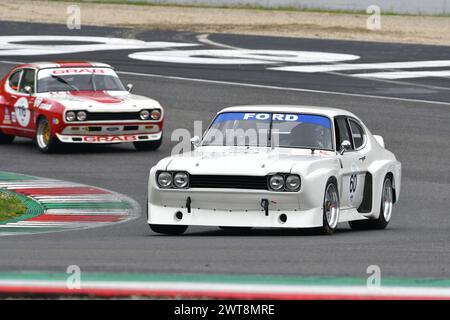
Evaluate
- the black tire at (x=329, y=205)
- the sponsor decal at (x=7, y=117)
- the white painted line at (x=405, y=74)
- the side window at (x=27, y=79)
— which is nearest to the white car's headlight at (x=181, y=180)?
the black tire at (x=329, y=205)

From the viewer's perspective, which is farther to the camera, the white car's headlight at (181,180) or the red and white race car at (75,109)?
the red and white race car at (75,109)

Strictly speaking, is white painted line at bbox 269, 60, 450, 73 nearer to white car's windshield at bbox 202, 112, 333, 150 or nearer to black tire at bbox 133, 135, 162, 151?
black tire at bbox 133, 135, 162, 151

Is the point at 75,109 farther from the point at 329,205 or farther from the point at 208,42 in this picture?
the point at 208,42

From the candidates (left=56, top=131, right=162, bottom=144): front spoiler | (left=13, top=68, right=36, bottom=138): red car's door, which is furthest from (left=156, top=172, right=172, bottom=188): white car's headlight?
(left=13, top=68, right=36, bottom=138): red car's door

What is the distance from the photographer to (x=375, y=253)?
10.5m

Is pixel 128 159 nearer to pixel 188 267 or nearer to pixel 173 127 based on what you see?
pixel 173 127

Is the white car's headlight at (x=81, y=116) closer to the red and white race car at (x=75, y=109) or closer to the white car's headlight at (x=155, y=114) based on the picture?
the red and white race car at (x=75, y=109)

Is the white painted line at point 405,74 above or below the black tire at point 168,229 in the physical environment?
below

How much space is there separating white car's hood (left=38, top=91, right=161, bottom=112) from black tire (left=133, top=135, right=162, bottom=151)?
2.23ft

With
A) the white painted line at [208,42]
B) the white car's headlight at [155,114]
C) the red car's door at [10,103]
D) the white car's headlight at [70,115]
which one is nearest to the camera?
the white car's headlight at [70,115]

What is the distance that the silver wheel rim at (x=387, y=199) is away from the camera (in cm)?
1387

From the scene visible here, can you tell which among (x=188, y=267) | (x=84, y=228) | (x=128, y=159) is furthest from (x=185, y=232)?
(x=128, y=159)

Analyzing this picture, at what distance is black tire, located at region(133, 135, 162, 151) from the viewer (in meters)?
21.8
